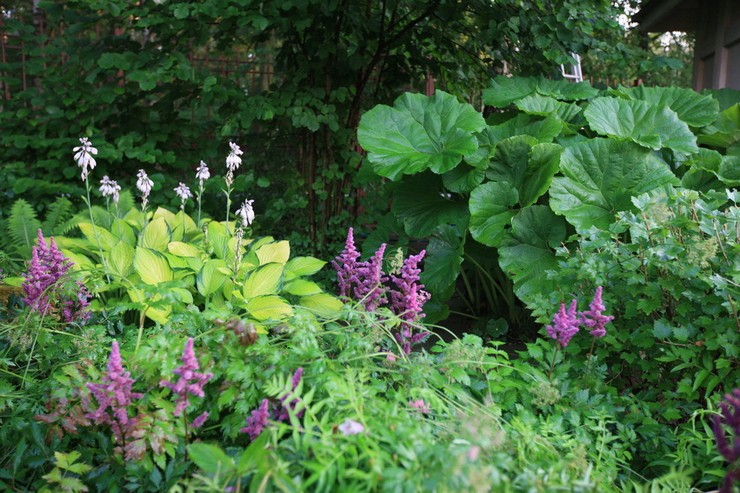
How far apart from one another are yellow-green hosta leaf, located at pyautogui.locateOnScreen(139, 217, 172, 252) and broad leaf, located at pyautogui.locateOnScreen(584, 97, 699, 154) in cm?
221

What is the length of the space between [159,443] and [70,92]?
430cm

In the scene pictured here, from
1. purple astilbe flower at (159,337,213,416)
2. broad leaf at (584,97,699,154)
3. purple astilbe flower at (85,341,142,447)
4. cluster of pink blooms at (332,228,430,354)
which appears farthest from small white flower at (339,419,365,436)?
broad leaf at (584,97,699,154)

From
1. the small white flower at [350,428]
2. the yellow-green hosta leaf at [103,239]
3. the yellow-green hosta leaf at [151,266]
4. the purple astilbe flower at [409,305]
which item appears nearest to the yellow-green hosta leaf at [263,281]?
the yellow-green hosta leaf at [151,266]

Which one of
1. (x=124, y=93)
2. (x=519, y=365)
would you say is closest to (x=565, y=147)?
(x=519, y=365)

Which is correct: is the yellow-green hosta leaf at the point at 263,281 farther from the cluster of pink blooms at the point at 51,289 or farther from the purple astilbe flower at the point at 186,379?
the purple astilbe flower at the point at 186,379

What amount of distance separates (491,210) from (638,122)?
99 centimetres

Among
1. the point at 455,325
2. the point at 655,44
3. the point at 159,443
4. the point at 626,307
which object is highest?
the point at 655,44

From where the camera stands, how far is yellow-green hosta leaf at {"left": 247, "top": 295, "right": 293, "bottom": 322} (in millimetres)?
2381

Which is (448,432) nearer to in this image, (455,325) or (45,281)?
(45,281)

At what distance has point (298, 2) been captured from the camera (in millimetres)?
4141

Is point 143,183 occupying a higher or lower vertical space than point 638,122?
lower

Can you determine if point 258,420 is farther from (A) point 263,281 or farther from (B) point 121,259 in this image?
(B) point 121,259

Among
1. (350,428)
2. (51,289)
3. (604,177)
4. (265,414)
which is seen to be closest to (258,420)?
(265,414)

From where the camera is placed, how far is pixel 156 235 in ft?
10.3
